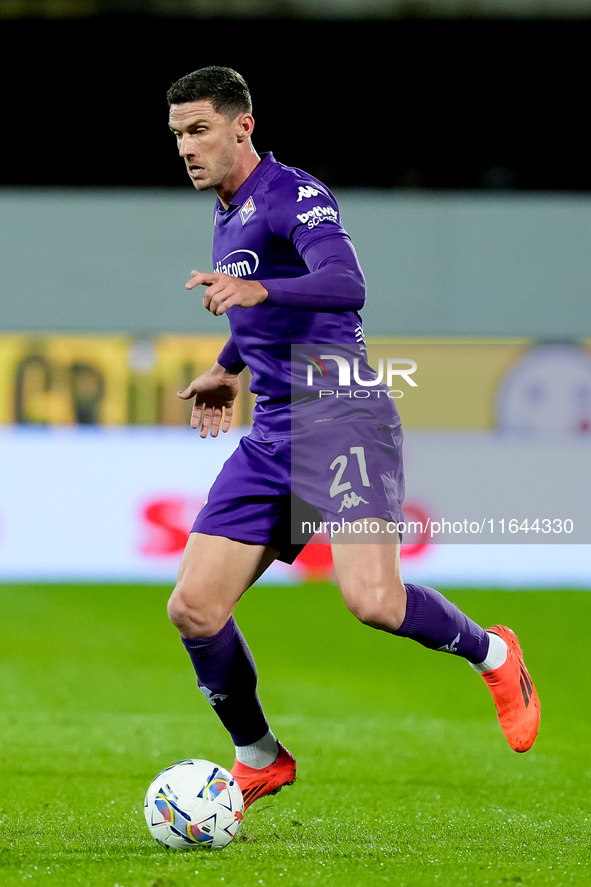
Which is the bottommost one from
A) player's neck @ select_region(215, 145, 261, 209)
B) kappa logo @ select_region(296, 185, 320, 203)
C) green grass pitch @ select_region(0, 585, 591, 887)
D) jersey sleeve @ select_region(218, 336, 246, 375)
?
green grass pitch @ select_region(0, 585, 591, 887)

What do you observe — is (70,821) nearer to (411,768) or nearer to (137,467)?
(411,768)

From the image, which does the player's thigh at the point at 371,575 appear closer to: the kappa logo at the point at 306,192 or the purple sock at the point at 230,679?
the purple sock at the point at 230,679

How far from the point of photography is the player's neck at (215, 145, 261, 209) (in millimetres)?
3385

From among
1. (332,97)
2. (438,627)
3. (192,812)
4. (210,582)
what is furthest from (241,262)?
(332,97)

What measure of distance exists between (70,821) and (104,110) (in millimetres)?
11901

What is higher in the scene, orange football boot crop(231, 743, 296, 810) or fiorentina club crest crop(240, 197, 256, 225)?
fiorentina club crest crop(240, 197, 256, 225)

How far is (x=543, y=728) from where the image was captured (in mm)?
5238

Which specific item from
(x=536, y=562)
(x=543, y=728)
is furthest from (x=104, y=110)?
(x=543, y=728)

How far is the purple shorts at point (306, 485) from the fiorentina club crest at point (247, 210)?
64cm

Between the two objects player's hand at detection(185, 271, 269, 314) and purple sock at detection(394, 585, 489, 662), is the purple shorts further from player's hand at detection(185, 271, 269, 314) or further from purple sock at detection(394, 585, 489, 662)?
player's hand at detection(185, 271, 269, 314)

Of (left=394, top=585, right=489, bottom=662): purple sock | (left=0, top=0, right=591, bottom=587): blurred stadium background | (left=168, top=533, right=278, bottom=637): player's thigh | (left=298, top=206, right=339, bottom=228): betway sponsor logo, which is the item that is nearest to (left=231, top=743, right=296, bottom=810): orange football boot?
(left=168, top=533, right=278, bottom=637): player's thigh

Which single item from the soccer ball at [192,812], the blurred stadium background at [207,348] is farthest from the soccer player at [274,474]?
the blurred stadium background at [207,348]

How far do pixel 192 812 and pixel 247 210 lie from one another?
169 cm

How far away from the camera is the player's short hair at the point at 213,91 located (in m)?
3.29
